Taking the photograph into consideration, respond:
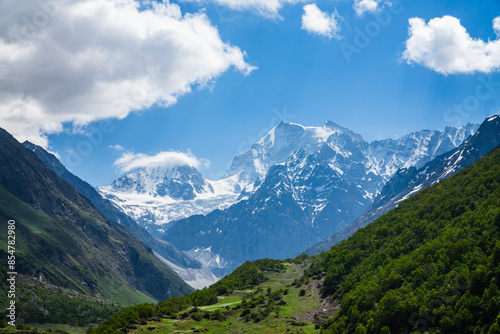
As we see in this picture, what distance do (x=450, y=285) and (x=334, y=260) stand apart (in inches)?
3269

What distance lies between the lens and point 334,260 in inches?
6914

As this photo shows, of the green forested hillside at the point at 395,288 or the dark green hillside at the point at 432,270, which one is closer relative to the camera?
the dark green hillside at the point at 432,270

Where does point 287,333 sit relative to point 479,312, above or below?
above

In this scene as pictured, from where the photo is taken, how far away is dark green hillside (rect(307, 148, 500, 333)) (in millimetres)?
87312

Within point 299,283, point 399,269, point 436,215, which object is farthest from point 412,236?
point 299,283

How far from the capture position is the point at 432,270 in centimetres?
10938

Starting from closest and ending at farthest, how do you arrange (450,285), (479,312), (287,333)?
(479,312) → (450,285) → (287,333)

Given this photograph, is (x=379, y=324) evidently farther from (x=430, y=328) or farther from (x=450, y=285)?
(x=450, y=285)

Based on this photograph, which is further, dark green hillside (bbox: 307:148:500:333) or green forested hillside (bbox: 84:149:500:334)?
green forested hillside (bbox: 84:149:500:334)

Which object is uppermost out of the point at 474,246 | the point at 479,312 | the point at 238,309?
the point at 238,309

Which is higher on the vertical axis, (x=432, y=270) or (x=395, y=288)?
(x=432, y=270)

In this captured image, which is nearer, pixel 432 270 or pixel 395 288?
pixel 432 270

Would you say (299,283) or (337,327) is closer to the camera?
(337,327)

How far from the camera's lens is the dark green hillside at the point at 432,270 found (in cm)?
8731
